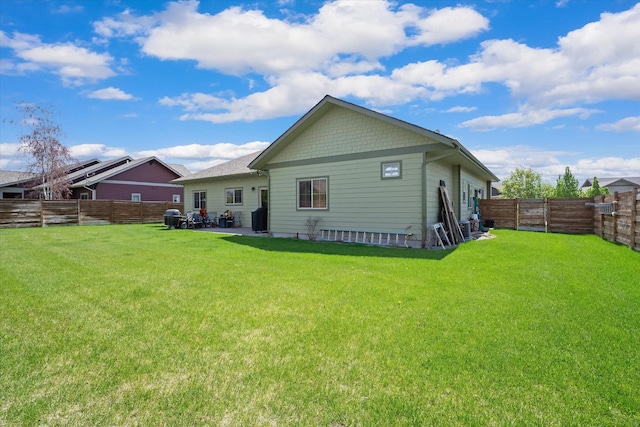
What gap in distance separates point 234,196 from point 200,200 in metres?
3.23

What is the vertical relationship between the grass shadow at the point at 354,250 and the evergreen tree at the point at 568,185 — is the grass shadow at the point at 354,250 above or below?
below

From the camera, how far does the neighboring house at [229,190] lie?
1650cm

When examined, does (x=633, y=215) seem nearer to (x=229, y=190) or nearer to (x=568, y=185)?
(x=229, y=190)

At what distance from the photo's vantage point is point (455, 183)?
13172 mm

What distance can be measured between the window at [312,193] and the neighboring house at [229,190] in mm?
3944

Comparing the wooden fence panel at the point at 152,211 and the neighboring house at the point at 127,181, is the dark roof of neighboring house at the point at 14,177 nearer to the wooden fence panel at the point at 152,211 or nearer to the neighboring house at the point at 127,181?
the neighboring house at the point at 127,181

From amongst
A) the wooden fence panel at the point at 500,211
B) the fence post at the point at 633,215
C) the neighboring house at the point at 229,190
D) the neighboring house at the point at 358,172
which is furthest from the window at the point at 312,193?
the wooden fence panel at the point at 500,211

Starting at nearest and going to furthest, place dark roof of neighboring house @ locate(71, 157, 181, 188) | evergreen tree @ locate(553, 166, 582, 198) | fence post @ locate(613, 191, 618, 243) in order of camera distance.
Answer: fence post @ locate(613, 191, 618, 243), dark roof of neighboring house @ locate(71, 157, 181, 188), evergreen tree @ locate(553, 166, 582, 198)

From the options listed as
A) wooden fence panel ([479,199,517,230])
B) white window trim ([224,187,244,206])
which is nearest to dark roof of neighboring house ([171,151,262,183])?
white window trim ([224,187,244,206])

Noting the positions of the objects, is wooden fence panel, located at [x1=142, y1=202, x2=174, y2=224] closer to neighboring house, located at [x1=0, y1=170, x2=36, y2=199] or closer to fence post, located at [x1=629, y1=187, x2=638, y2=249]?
neighboring house, located at [x1=0, y1=170, x2=36, y2=199]

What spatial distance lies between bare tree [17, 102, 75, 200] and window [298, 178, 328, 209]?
23.8 m

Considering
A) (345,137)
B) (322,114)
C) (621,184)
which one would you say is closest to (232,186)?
(322,114)

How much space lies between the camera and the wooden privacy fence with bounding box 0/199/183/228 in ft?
57.6

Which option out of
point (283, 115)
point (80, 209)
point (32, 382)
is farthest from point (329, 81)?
point (80, 209)
